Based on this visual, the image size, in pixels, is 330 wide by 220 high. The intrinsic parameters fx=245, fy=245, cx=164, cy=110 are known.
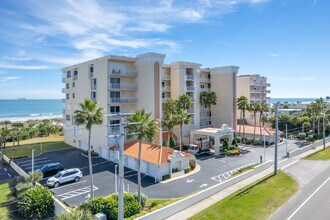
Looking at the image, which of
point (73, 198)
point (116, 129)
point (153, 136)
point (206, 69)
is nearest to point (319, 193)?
point (153, 136)

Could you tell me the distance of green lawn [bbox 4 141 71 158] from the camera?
1714 inches

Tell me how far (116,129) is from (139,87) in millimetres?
8803

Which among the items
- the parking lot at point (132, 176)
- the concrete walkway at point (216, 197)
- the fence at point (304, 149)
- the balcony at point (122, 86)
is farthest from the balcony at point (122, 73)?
the fence at point (304, 149)

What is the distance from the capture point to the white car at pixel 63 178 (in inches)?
1123

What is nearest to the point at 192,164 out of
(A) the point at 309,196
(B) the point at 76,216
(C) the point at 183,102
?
(C) the point at 183,102

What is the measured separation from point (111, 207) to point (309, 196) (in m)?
19.6

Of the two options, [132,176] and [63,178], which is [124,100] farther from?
[63,178]

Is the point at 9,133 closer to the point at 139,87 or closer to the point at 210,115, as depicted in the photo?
the point at 139,87

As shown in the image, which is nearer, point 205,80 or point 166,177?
point 166,177

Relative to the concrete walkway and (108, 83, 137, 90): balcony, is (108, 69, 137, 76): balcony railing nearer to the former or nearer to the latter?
(108, 83, 137, 90): balcony

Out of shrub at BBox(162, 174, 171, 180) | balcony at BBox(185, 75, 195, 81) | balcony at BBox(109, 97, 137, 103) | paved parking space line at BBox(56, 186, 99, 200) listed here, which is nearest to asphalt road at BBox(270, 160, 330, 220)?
shrub at BBox(162, 174, 171, 180)

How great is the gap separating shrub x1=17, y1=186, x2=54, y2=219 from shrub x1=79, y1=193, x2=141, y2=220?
4105mm

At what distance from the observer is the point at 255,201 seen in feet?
78.1

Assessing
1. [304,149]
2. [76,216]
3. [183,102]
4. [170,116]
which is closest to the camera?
[76,216]
